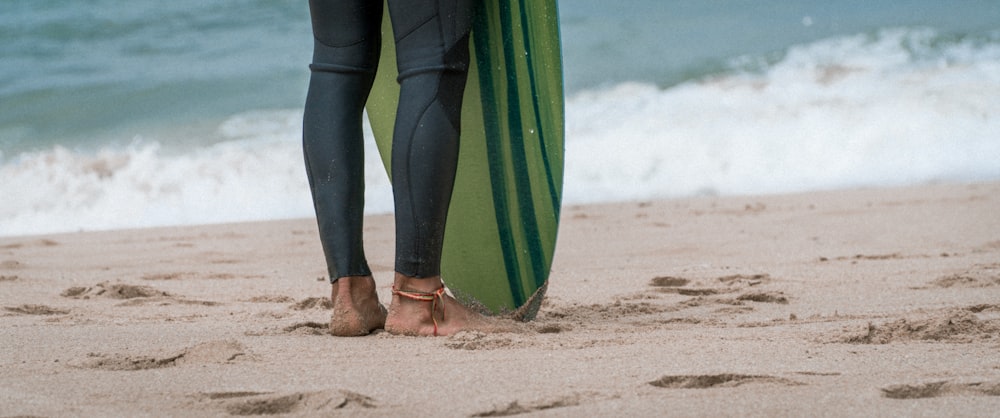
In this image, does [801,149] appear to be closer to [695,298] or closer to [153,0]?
[695,298]

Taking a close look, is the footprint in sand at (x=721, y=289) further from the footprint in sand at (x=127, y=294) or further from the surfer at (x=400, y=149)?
the footprint in sand at (x=127, y=294)

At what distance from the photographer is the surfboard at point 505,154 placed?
202cm

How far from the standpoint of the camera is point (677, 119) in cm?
895

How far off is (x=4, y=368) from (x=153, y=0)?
34.3 ft

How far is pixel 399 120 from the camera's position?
1.67 meters

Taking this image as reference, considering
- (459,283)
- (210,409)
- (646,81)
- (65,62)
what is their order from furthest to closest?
(65,62)
(646,81)
(459,283)
(210,409)

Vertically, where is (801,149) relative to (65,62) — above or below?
below

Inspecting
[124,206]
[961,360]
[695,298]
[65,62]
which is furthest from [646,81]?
[961,360]

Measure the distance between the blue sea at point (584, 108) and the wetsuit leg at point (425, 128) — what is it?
5811 mm

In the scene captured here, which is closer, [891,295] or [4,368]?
[4,368]

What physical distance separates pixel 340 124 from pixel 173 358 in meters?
0.49

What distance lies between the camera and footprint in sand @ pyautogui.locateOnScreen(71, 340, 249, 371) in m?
1.42

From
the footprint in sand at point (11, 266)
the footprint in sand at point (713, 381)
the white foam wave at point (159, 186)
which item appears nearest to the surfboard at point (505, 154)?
the footprint in sand at point (713, 381)

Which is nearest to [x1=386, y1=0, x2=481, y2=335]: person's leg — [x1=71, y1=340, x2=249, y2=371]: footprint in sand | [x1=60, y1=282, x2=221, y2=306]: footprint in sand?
[x1=71, y1=340, x2=249, y2=371]: footprint in sand
